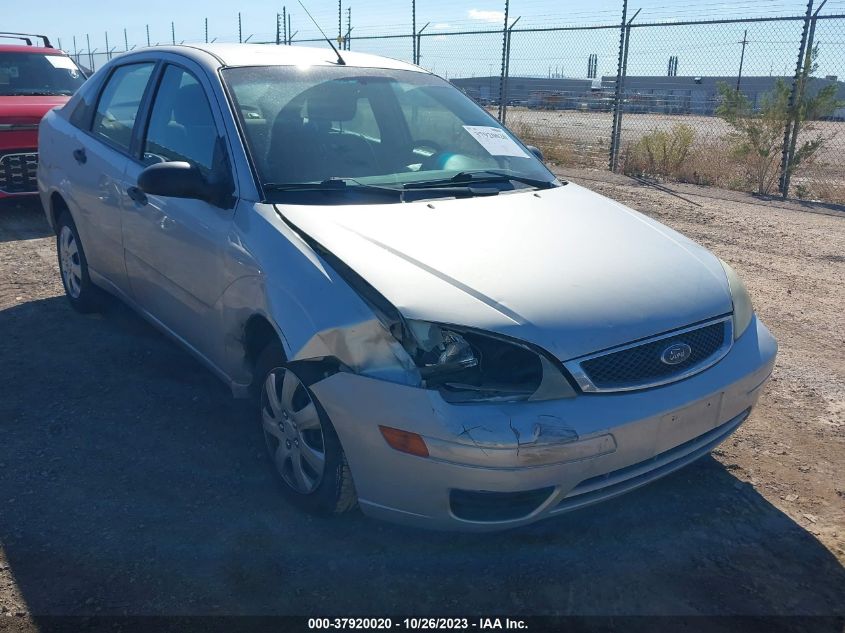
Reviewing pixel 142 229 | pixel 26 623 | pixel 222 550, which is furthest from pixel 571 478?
pixel 142 229

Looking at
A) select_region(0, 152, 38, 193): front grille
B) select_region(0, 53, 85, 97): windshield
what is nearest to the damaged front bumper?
select_region(0, 152, 38, 193): front grille

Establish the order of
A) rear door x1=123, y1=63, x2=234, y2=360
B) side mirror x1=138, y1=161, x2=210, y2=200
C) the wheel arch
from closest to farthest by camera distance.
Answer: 1. side mirror x1=138, y1=161, x2=210, y2=200
2. rear door x1=123, y1=63, x2=234, y2=360
3. the wheel arch

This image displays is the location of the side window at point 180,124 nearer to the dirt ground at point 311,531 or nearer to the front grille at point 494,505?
the dirt ground at point 311,531

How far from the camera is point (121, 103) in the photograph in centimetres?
449

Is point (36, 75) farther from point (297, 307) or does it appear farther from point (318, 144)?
point (297, 307)

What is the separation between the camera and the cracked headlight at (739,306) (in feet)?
9.77

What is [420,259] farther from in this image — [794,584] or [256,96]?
[794,584]

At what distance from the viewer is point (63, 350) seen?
4684mm

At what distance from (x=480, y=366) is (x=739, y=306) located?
1.18m

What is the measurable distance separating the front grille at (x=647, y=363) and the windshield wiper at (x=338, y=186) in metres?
1.22

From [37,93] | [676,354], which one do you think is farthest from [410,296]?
[37,93]

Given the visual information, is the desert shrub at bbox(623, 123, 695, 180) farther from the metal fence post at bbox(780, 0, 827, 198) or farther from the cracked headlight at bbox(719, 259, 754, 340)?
the cracked headlight at bbox(719, 259, 754, 340)

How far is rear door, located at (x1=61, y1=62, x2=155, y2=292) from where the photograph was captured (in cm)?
424

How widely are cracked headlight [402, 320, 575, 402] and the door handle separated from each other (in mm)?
2000
